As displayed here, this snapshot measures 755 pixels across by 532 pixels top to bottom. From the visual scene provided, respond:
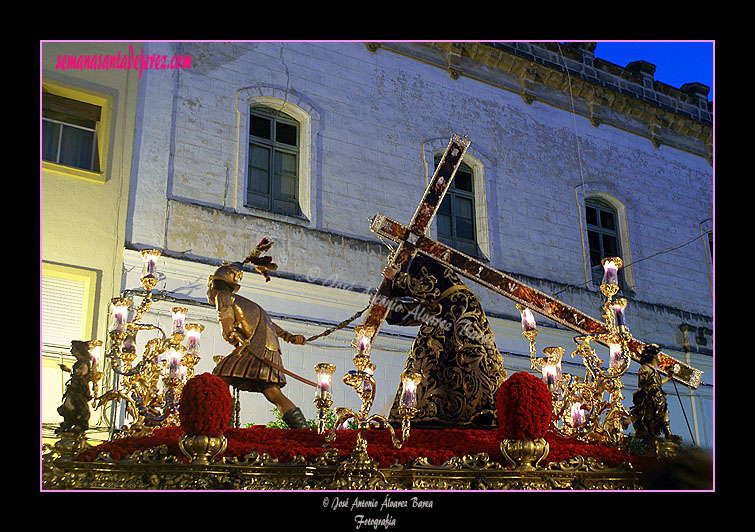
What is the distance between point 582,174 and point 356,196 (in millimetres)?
5488

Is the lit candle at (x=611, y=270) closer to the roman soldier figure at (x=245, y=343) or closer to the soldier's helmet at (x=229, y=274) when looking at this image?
the roman soldier figure at (x=245, y=343)

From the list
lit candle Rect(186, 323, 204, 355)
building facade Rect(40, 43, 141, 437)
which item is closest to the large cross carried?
lit candle Rect(186, 323, 204, 355)

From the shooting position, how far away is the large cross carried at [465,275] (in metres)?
6.61

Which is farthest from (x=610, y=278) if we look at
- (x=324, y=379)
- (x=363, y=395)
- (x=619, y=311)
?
(x=324, y=379)

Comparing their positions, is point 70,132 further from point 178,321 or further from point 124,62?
point 178,321

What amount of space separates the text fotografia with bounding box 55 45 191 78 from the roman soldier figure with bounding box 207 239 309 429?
5.74m

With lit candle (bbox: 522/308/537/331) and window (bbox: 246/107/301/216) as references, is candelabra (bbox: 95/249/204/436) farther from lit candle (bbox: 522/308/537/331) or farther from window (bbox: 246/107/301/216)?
window (bbox: 246/107/301/216)

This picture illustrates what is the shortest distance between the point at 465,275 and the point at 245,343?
2.06 meters

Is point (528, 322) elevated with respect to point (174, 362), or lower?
elevated

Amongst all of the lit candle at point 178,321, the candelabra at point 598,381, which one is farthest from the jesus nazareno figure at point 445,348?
the lit candle at point 178,321

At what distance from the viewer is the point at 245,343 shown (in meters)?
6.64

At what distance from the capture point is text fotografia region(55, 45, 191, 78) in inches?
424

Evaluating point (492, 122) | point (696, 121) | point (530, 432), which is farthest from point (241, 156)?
point (696, 121)
